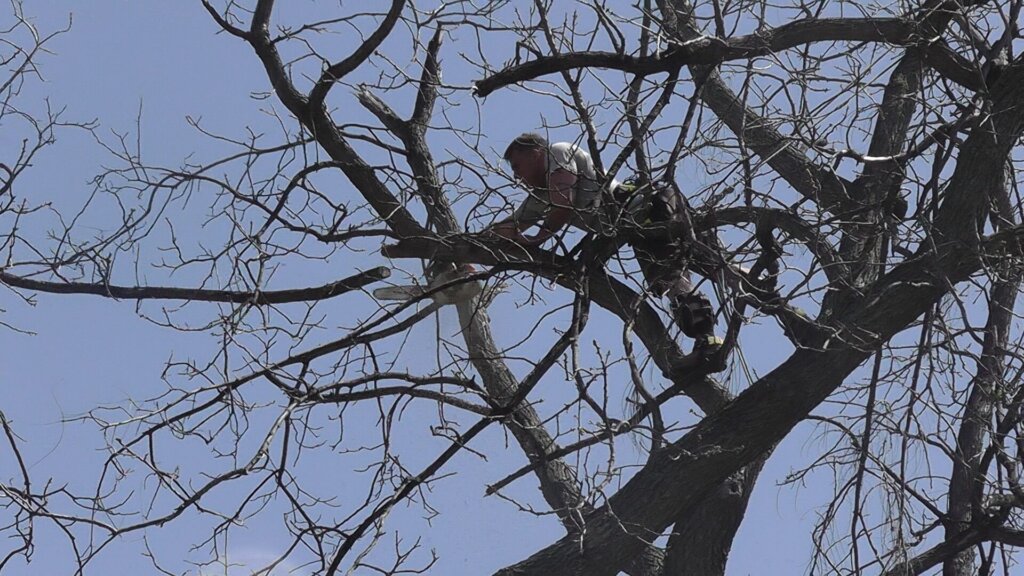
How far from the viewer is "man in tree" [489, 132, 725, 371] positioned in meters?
5.48

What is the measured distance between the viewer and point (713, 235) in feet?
18.8

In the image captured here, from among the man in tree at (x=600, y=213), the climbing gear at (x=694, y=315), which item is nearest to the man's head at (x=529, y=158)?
the man in tree at (x=600, y=213)

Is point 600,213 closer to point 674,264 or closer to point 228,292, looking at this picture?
point 674,264

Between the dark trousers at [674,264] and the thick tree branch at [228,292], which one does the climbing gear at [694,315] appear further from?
the thick tree branch at [228,292]

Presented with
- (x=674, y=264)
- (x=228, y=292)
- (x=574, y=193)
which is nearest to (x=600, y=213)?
(x=574, y=193)

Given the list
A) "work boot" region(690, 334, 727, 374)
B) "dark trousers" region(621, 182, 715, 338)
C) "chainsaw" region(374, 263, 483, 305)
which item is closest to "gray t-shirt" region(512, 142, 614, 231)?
"dark trousers" region(621, 182, 715, 338)

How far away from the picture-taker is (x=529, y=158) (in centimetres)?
593

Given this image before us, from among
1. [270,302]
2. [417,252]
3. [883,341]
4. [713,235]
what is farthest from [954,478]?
[270,302]

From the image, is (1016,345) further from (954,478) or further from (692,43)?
(692,43)

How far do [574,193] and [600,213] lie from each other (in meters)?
0.27

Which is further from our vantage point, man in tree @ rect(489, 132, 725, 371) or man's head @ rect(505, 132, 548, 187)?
man's head @ rect(505, 132, 548, 187)

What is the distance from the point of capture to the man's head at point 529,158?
5844 mm

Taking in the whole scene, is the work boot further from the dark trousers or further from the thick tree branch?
the thick tree branch

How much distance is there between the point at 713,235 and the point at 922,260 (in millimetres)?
852
